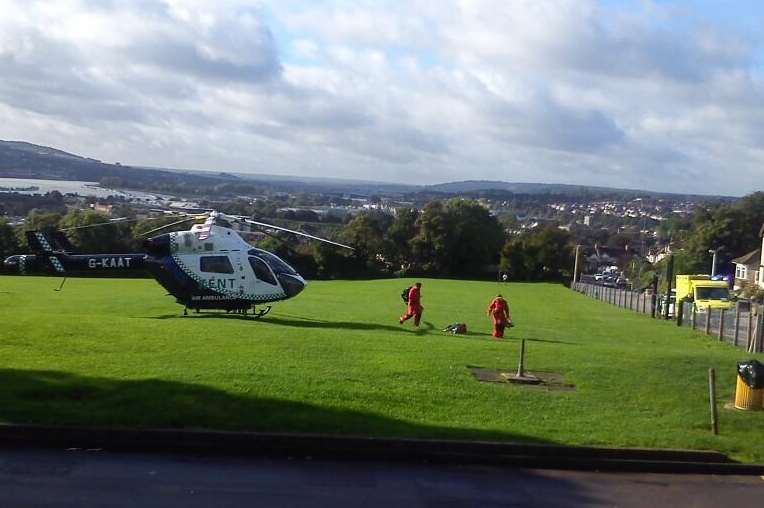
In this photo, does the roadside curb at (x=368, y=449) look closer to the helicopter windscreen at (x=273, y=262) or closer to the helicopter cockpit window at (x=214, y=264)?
the helicopter cockpit window at (x=214, y=264)

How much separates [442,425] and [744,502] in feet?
12.2

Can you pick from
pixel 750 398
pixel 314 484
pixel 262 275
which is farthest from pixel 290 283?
pixel 314 484

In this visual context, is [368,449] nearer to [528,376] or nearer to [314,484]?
[314,484]

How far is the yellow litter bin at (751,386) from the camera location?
1336 centimetres

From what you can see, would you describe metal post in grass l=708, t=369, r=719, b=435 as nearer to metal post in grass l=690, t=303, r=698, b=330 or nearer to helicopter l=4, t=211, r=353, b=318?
helicopter l=4, t=211, r=353, b=318

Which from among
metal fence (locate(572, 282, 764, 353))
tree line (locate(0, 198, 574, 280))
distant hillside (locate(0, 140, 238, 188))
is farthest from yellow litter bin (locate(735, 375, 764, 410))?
tree line (locate(0, 198, 574, 280))

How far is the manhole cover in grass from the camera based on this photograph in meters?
14.1

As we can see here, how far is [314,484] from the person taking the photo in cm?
898

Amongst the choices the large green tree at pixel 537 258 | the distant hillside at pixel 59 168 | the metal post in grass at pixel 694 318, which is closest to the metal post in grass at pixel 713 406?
the metal post in grass at pixel 694 318

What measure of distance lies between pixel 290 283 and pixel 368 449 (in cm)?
1638

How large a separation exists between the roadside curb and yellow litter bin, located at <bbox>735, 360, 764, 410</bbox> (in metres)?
3.01

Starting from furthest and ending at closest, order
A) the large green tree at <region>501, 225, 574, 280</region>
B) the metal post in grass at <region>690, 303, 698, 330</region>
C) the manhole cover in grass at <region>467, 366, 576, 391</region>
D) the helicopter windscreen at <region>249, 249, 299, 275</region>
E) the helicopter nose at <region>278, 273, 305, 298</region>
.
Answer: the large green tree at <region>501, 225, 574, 280</region>
the metal post in grass at <region>690, 303, 698, 330</region>
the helicopter nose at <region>278, 273, 305, 298</region>
the helicopter windscreen at <region>249, 249, 299, 275</region>
the manhole cover in grass at <region>467, 366, 576, 391</region>

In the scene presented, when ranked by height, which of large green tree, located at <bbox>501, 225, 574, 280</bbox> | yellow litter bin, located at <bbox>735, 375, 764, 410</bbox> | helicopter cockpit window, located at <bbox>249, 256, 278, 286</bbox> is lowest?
large green tree, located at <bbox>501, 225, 574, 280</bbox>

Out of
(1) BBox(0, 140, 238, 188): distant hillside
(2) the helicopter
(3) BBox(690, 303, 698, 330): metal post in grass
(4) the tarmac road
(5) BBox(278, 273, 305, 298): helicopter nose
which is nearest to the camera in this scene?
(4) the tarmac road
